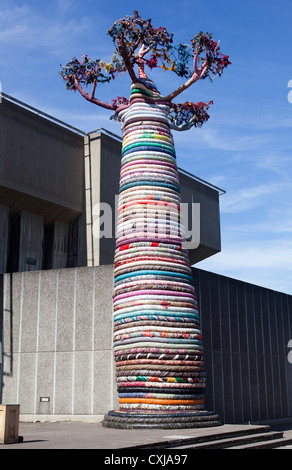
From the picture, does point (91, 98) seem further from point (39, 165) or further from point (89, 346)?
point (39, 165)

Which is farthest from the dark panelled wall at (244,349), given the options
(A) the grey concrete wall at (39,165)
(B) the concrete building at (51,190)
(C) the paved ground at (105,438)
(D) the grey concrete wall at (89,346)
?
(A) the grey concrete wall at (39,165)

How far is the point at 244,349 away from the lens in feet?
61.6

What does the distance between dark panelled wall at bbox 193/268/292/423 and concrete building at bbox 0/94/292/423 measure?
0.11 feet

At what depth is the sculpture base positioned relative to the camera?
37.9 ft

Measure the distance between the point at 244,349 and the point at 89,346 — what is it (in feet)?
18.9

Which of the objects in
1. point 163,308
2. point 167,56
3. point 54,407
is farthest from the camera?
point 54,407

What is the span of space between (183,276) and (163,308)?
1104 millimetres

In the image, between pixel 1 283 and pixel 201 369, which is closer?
pixel 201 369

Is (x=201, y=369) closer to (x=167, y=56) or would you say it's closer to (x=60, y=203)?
(x=167, y=56)

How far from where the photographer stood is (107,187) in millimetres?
26719

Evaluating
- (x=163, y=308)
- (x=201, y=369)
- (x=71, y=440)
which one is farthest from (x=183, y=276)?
(x=71, y=440)

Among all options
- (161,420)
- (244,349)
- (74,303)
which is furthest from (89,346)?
(244,349)

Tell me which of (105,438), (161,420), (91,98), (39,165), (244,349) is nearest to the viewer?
(105,438)

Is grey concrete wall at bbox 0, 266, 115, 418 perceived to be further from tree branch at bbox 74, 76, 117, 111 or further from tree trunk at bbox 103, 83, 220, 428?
tree branch at bbox 74, 76, 117, 111
